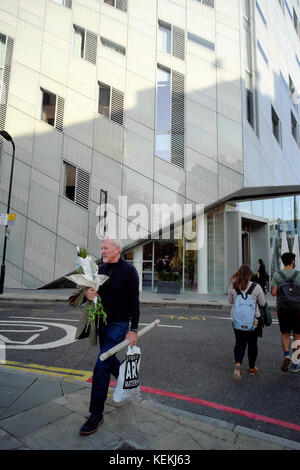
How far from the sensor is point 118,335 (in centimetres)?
306

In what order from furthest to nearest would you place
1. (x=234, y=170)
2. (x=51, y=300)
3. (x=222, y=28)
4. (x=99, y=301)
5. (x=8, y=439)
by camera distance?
(x=222, y=28) < (x=234, y=170) < (x=51, y=300) < (x=99, y=301) < (x=8, y=439)

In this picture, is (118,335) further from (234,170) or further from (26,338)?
(234,170)

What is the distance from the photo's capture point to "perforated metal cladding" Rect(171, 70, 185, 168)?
16.5m

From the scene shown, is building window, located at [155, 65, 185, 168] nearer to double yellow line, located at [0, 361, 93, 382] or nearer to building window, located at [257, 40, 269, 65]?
building window, located at [257, 40, 269, 65]

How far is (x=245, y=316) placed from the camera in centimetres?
420

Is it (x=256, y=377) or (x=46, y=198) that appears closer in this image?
(x=256, y=377)

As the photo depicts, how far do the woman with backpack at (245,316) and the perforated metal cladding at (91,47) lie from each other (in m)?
17.9

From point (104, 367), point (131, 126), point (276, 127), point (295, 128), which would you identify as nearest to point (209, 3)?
point (131, 126)

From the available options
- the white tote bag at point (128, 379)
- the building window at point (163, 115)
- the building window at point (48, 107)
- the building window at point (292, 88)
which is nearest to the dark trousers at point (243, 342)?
the white tote bag at point (128, 379)

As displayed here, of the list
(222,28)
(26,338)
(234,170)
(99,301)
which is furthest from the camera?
(222,28)

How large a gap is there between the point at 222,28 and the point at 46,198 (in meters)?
15.0

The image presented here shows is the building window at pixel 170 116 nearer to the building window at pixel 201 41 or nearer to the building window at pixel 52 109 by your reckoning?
the building window at pixel 201 41

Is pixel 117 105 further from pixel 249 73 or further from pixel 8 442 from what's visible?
pixel 8 442

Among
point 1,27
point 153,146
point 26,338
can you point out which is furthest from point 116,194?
point 1,27
